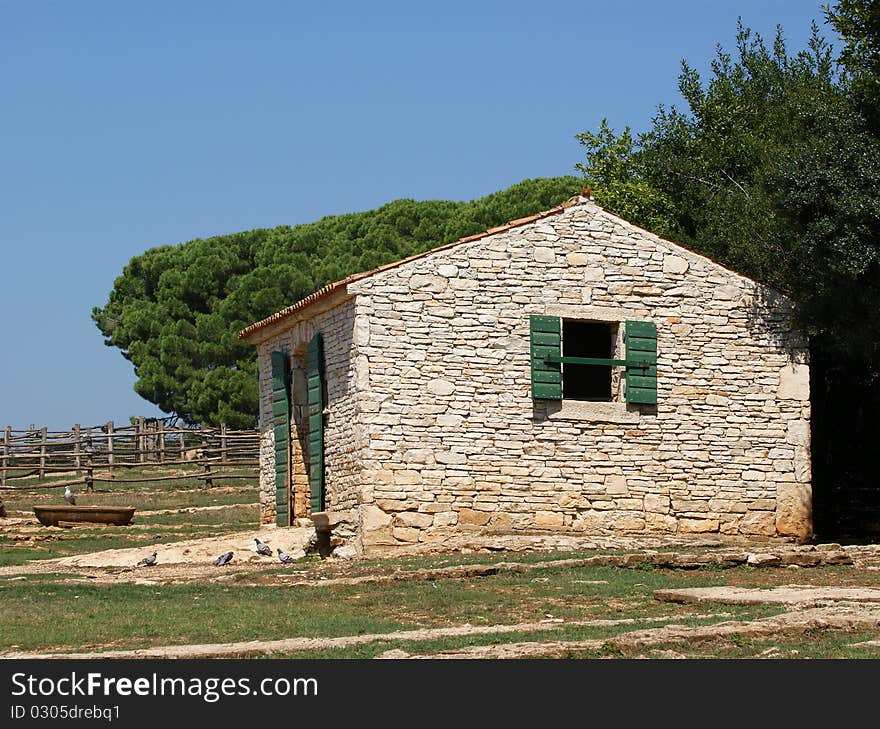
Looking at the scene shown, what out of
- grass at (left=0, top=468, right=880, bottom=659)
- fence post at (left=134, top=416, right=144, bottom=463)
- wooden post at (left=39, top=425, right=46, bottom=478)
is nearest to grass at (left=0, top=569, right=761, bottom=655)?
grass at (left=0, top=468, right=880, bottom=659)

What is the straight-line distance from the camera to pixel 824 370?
23578 mm

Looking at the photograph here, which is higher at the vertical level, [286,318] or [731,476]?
[286,318]

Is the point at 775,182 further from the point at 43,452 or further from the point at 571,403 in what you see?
the point at 43,452

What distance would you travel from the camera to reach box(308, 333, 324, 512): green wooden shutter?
20.5m

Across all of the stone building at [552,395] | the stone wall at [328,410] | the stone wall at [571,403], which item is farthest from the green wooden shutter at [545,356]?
the stone wall at [328,410]

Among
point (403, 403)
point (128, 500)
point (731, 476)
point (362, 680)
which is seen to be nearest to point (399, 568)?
point (403, 403)

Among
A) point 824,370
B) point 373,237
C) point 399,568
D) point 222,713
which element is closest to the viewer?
point 222,713

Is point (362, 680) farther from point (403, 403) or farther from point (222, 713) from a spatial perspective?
point (403, 403)

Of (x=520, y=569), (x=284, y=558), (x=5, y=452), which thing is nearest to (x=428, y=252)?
(x=284, y=558)

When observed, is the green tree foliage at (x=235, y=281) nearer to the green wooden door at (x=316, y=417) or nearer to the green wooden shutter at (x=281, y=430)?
the green wooden shutter at (x=281, y=430)

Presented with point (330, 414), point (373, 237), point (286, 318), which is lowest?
point (330, 414)

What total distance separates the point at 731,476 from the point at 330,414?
19.6 ft

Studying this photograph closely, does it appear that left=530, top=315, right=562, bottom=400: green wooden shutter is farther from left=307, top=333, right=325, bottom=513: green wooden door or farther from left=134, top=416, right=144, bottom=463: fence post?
left=134, top=416, right=144, bottom=463: fence post

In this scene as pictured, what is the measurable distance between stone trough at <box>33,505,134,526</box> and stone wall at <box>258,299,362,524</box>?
4054mm
